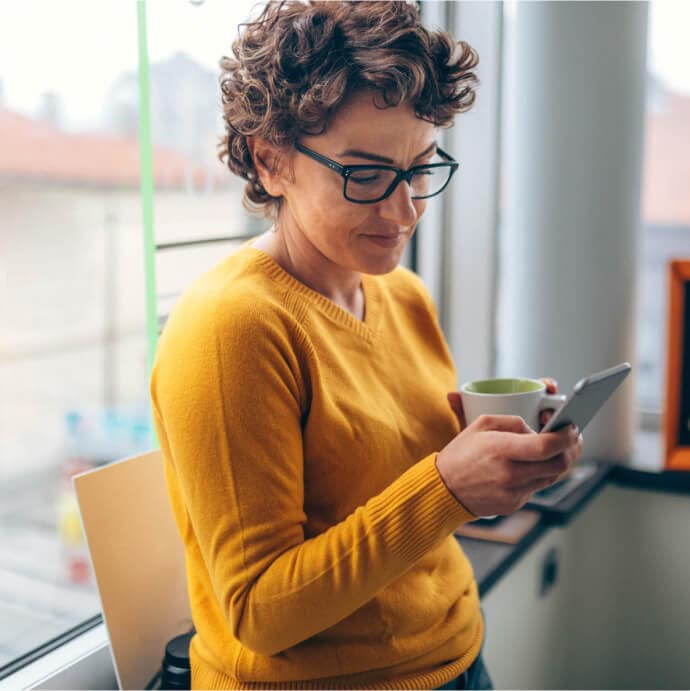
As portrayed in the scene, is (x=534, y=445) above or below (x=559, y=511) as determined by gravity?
above

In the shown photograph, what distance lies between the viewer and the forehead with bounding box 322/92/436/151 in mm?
935

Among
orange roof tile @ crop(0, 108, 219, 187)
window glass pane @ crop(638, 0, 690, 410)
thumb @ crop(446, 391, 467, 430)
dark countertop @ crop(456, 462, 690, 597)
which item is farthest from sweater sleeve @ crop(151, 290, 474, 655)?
window glass pane @ crop(638, 0, 690, 410)

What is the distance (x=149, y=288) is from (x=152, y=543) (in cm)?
36

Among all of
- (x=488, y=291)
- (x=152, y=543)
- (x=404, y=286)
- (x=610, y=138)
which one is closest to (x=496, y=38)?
(x=610, y=138)

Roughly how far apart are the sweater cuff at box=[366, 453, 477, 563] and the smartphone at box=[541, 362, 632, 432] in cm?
12

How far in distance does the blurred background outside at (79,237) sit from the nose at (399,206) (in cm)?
46

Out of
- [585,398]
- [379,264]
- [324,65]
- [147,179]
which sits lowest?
[585,398]

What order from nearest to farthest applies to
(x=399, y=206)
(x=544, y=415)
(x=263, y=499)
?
(x=263, y=499)
(x=399, y=206)
(x=544, y=415)

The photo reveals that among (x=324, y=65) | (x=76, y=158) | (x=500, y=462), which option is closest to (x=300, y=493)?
(x=500, y=462)

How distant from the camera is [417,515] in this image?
0.90 meters

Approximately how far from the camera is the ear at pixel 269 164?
98cm

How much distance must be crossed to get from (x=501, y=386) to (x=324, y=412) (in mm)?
347

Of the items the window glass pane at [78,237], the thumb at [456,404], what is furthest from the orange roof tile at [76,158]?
the thumb at [456,404]

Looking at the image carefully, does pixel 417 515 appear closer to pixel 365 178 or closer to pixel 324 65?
pixel 365 178
